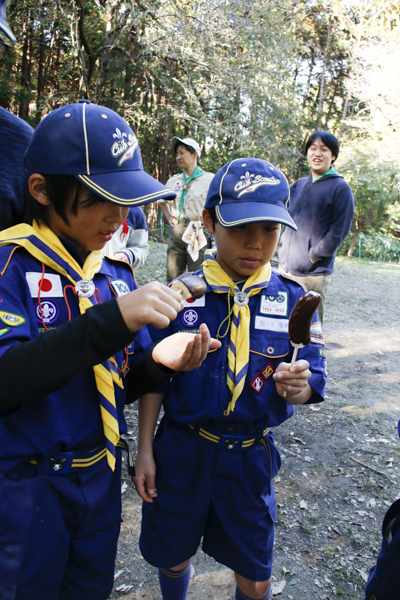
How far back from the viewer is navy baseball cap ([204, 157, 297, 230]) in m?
1.71

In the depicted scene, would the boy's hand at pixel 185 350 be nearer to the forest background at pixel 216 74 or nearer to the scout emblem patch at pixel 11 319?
the scout emblem patch at pixel 11 319

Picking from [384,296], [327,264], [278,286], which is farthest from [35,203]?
[384,296]

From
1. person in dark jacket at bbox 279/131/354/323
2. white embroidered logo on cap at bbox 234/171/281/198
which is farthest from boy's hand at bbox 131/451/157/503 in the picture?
person in dark jacket at bbox 279/131/354/323

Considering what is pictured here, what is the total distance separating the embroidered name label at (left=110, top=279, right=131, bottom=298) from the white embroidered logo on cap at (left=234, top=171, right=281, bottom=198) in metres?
0.62

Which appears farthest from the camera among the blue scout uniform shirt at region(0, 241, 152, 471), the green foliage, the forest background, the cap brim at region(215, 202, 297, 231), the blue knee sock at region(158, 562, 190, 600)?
the green foliage

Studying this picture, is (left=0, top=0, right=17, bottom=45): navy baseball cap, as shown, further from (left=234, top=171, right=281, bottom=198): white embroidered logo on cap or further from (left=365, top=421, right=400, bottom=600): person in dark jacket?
(left=365, top=421, right=400, bottom=600): person in dark jacket

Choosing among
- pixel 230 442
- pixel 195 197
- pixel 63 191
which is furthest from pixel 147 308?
pixel 195 197

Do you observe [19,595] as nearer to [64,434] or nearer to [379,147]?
[64,434]

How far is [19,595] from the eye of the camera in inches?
54.7

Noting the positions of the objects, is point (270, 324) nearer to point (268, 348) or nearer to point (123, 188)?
point (268, 348)

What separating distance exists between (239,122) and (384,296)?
7.34 meters

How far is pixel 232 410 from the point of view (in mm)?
1727

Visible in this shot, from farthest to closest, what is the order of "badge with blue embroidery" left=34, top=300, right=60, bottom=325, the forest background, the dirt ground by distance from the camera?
the forest background
the dirt ground
"badge with blue embroidery" left=34, top=300, right=60, bottom=325

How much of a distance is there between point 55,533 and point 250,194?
1473mm
